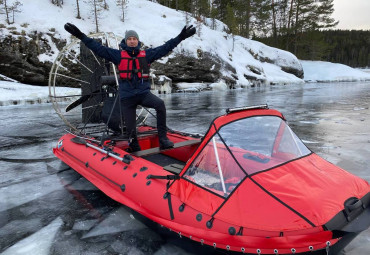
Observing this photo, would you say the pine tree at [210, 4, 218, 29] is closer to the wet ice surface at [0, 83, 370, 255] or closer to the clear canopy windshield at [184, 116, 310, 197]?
the wet ice surface at [0, 83, 370, 255]

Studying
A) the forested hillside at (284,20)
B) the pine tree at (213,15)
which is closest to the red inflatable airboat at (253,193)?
the pine tree at (213,15)

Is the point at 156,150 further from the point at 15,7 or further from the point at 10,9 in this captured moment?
the point at 15,7

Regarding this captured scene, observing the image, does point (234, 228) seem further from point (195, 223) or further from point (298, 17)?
point (298, 17)

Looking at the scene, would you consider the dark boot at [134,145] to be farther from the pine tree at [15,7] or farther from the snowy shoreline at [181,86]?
the pine tree at [15,7]

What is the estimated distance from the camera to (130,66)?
11.9 feet

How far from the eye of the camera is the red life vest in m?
3.64

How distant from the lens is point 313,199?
1884 millimetres

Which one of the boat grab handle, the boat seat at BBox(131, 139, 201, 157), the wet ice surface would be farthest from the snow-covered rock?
the boat grab handle

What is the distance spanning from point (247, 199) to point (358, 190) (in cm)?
88

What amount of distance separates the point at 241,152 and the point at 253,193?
40 centimetres

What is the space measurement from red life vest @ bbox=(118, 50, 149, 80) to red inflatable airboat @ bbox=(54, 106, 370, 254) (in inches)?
50.6

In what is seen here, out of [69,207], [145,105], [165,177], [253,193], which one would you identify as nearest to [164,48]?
[145,105]

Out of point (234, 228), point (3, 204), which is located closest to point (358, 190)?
point (234, 228)

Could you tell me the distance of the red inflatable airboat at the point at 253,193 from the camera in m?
1.74
